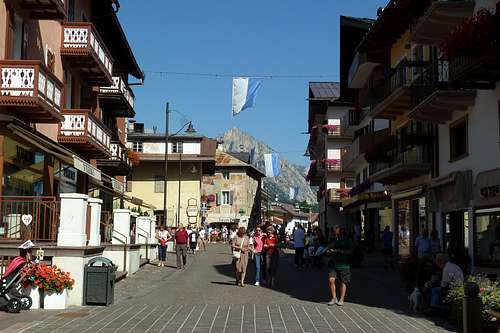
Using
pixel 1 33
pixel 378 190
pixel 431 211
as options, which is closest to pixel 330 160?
pixel 378 190

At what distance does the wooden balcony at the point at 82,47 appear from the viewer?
25.6 m

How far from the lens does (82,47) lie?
84.4 feet

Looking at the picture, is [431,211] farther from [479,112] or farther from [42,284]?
[42,284]

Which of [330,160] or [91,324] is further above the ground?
[330,160]

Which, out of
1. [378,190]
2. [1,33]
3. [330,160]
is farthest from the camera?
[330,160]

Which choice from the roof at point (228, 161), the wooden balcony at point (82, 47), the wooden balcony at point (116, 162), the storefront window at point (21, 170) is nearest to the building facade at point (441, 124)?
the wooden balcony at point (82, 47)

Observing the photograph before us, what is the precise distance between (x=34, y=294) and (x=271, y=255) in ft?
26.5

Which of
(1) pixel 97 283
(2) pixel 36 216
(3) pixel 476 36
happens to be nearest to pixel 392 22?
(3) pixel 476 36

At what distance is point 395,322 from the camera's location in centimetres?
1266

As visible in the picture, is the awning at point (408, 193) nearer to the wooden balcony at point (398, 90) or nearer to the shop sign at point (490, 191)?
the wooden balcony at point (398, 90)

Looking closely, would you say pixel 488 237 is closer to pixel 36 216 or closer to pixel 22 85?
pixel 36 216

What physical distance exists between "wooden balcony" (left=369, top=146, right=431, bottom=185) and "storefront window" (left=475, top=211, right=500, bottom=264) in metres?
5.91

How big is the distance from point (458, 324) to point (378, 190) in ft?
99.7

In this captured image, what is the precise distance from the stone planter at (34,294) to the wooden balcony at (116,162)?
19361mm
